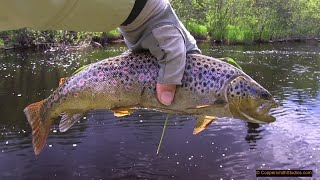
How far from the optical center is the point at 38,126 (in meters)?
3.16

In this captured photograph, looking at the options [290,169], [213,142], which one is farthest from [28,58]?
[290,169]

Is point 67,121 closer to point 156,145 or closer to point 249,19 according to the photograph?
point 156,145

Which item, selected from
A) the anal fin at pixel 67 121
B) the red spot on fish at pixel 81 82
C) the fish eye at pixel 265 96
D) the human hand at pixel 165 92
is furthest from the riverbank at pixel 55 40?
the fish eye at pixel 265 96

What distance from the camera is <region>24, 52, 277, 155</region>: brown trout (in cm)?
275

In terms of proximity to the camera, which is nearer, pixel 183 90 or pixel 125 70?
pixel 183 90

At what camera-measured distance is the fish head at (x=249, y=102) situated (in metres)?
2.79

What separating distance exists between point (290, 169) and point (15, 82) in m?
16.0

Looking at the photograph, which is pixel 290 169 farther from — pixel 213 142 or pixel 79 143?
pixel 79 143

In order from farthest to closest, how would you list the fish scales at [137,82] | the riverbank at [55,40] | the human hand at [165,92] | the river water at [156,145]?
the riverbank at [55,40], the river water at [156,145], the fish scales at [137,82], the human hand at [165,92]

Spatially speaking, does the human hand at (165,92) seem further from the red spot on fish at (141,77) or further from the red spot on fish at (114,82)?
the red spot on fish at (114,82)

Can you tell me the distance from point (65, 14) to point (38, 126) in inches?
60.0

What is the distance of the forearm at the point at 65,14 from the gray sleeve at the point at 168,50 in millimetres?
436

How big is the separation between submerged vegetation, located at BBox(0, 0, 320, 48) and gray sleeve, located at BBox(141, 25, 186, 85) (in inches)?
1848

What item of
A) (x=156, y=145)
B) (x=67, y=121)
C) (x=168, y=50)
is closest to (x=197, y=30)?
(x=156, y=145)
